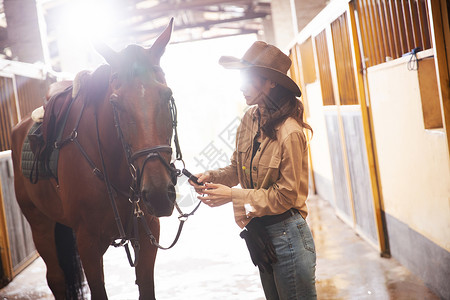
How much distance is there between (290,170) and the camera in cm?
180

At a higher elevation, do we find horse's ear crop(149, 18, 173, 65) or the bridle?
horse's ear crop(149, 18, 173, 65)

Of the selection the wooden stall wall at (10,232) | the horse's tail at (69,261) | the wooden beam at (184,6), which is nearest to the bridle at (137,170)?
the horse's tail at (69,261)

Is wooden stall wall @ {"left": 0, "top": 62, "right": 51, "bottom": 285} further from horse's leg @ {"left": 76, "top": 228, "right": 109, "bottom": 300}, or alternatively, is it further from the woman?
the woman

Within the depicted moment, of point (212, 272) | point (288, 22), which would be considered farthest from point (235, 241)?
point (288, 22)

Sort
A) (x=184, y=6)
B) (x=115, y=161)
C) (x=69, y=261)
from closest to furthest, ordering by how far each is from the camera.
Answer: (x=115, y=161), (x=69, y=261), (x=184, y=6)

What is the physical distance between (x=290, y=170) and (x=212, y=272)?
102 inches

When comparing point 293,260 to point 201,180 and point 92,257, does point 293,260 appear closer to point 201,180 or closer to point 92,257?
point 201,180

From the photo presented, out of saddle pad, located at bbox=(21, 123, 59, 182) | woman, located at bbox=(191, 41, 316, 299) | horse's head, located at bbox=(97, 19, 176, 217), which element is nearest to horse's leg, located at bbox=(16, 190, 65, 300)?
saddle pad, located at bbox=(21, 123, 59, 182)

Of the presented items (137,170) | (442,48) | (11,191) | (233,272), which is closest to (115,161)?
(137,170)

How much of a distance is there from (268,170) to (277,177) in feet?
0.16

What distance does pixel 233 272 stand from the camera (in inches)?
162

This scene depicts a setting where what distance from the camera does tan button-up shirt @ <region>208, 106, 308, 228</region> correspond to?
70.9 inches

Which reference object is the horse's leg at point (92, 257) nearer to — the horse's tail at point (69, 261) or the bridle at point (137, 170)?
the bridle at point (137, 170)

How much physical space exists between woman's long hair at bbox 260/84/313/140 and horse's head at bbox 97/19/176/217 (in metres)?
0.43
